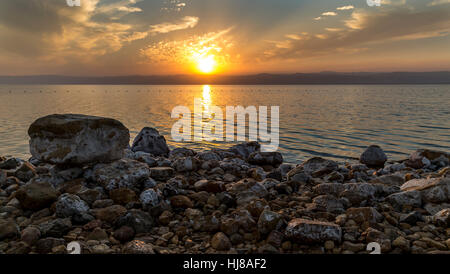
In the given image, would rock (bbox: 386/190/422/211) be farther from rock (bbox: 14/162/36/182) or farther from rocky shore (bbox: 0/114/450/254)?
rock (bbox: 14/162/36/182)

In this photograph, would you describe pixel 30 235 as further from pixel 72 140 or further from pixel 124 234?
pixel 72 140

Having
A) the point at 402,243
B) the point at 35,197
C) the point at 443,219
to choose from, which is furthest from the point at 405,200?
the point at 35,197

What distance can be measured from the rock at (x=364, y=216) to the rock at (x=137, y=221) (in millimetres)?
3986

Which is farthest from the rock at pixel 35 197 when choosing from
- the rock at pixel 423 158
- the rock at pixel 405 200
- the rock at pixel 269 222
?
the rock at pixel 423 158

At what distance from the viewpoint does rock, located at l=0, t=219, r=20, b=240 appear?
439cm

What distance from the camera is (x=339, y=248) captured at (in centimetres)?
422

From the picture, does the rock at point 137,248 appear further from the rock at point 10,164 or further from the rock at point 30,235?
the rock at point 10,164

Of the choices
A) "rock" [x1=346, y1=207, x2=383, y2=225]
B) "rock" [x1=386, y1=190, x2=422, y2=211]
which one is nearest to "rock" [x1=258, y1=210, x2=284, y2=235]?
"rock" [x1=346, y1=207, x2=383, y2=225]

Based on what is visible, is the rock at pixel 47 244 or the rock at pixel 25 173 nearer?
the rock at pixel 47 244

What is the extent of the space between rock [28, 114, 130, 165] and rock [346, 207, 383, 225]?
20.1ft

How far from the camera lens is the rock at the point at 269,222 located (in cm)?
463
